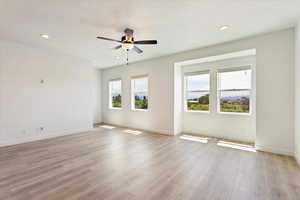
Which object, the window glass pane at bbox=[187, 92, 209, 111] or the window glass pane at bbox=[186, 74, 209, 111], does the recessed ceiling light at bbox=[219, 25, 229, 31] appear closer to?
the window glass pane at bbox=[186, 74, 209, 111]

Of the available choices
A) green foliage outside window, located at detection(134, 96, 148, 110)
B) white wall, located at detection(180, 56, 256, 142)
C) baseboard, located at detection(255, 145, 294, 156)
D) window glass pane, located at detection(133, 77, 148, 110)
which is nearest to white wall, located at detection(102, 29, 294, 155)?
baseboard, located at detection(255, 145, 294, 156)

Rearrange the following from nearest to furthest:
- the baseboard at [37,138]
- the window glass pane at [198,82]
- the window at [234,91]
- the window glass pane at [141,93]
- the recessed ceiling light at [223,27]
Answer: the recessed ceiling light at [223,27] < the baseboard at [37,138] < the window at [234,91] < the window glass pane at [198,82] < the window glass pane at [141,93]

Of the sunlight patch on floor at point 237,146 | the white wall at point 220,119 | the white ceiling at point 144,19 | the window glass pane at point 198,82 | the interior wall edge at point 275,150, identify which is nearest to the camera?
the white ceiling at point 144,19

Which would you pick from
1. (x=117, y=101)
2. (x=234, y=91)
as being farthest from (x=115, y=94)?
(x=234, y=91)

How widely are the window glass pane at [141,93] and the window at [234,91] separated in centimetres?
279

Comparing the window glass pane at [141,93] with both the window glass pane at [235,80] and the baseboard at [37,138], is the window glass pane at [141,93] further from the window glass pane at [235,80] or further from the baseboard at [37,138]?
the window glass pane at [235,80]

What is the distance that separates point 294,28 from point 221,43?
1.46 m

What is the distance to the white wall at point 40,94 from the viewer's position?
4.03m

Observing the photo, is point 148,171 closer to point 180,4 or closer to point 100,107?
point 180,4

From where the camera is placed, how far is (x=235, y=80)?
14.9ft

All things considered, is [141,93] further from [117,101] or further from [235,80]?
[235,80]

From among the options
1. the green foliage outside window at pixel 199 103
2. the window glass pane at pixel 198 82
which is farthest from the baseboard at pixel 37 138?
the window glass pane at pixel 198 82

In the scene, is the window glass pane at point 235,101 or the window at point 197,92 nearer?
the window glass pane at point 235,101

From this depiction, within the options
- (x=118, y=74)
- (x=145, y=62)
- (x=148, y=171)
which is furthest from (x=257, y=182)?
(x=118, y=74)
